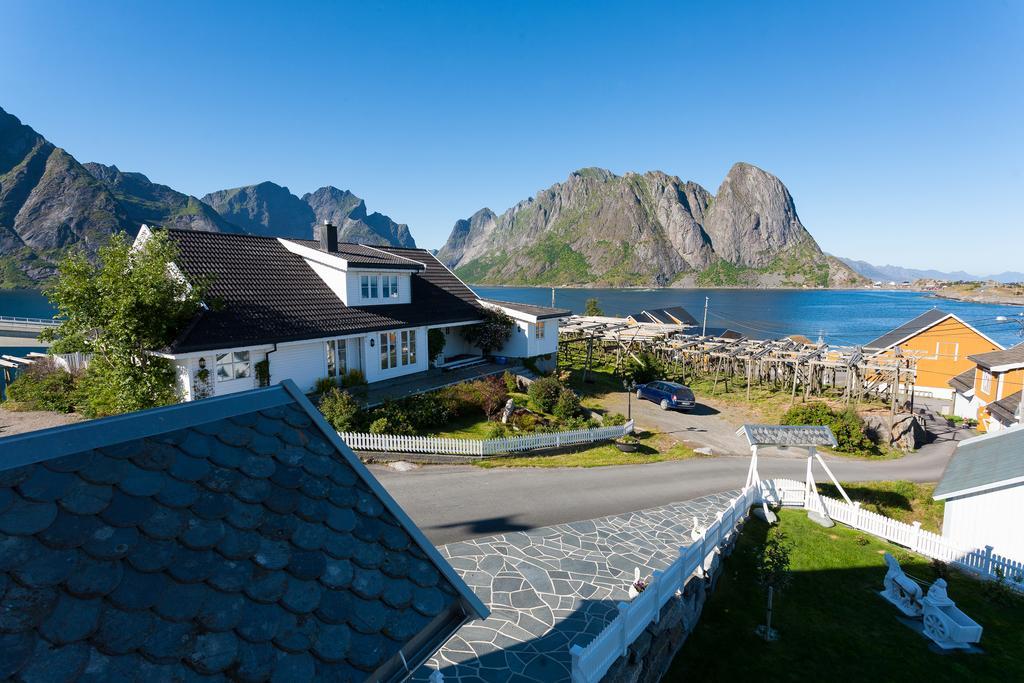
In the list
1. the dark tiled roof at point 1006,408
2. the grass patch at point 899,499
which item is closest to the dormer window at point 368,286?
the grass patch at point 899,499

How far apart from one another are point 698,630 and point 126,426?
11.5 m

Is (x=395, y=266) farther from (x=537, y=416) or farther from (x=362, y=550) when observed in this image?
(x=362, y=550)

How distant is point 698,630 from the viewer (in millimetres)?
10484

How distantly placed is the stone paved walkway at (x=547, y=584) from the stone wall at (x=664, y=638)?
80 centimetres

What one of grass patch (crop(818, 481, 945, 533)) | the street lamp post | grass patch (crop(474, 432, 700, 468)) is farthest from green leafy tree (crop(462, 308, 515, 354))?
grass patch (crop(818, 481, 945, 533))

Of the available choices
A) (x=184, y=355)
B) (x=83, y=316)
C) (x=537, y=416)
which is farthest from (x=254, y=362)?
(x=537, y=416)

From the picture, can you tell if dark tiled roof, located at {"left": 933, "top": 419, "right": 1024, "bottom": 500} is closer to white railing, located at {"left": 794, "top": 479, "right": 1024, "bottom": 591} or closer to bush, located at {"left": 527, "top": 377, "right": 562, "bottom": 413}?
white railing, located at {"left": 794, "top": 479, "right": 1024, "bottom": 591}

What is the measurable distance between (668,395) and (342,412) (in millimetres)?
20414

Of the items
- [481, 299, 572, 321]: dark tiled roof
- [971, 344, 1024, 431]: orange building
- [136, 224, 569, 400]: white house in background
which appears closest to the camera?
[136, 224, 569, 400]: white house in background

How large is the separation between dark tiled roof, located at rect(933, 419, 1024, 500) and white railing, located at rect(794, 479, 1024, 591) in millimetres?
1471

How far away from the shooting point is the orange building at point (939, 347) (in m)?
37.0

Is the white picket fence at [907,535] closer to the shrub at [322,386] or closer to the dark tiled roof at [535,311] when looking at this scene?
the dark tiled roof at [535,311]

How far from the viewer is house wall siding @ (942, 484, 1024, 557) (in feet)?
44.1

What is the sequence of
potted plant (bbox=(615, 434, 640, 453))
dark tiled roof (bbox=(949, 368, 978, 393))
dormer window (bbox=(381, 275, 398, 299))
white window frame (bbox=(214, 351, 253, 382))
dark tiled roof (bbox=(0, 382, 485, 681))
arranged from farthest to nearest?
dark tiled roof (bbox=(949, 368, 978, 393))
dormer window (bbox=(381, 275, 398, 299))
potted plant (bbox=(615, 434, 640, 453))
white window frame (bbox=(214, 351, 253, 382))
dark tiled roof (bbox=(0, 382, 485, 681))
